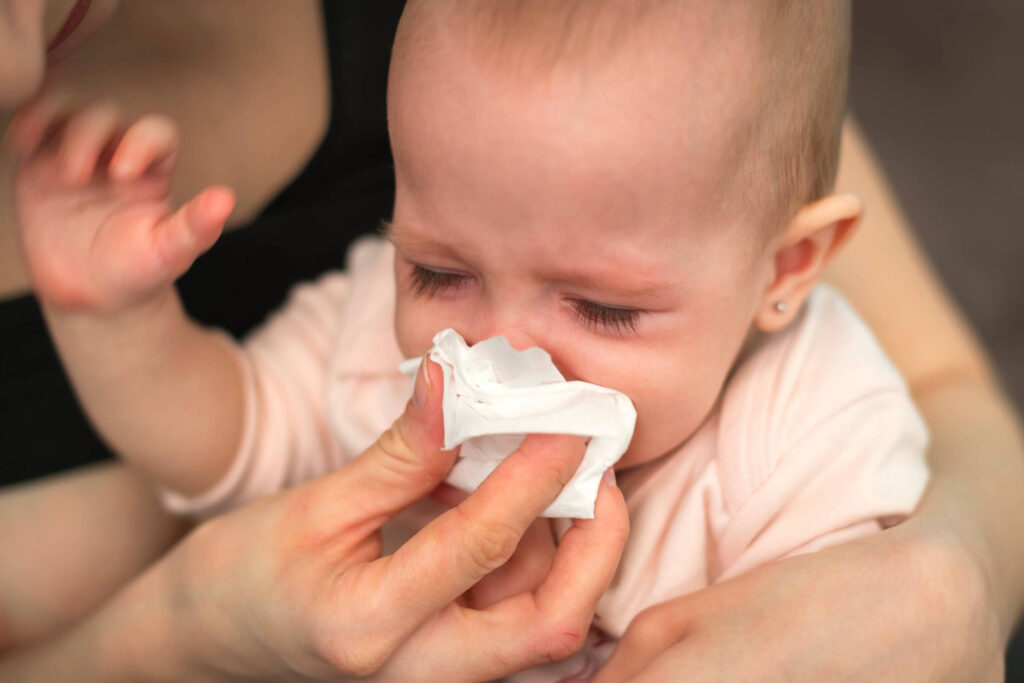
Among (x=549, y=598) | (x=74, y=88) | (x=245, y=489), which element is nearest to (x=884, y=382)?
(x=549, y=598)

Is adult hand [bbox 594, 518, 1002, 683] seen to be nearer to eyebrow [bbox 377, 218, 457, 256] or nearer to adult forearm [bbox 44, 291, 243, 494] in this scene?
eyebrow [bbox 377, 218, 457, 256]

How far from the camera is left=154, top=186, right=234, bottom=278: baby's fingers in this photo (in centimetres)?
79

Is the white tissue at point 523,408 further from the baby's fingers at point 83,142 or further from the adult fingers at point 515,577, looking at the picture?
the baby's fingers at point 83,142

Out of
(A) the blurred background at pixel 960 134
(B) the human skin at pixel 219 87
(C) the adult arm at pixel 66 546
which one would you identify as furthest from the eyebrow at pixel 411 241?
(A) the blurred background at pixel 960 134

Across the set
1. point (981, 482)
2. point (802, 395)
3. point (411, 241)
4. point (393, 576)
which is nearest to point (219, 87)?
point (411, 241)

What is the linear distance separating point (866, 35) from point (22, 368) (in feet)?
7.16

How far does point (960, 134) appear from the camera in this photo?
2.19 m

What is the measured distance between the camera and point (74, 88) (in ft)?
3.16

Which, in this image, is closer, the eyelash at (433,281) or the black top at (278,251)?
the eyelash at (433,281)

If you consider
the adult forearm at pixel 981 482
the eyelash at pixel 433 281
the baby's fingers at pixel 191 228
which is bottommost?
the adult forearm at pixel 981 482

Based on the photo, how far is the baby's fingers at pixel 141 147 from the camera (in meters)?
0.83

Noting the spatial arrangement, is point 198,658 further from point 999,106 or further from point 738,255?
point 999,106

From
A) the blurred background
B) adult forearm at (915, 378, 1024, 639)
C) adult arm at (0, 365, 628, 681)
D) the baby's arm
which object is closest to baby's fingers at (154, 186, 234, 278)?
the baby's arm

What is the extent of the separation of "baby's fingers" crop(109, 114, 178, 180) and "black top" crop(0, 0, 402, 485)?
10.5 inches
